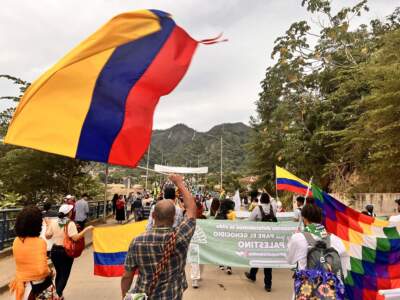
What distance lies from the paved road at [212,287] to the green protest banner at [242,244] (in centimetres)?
44

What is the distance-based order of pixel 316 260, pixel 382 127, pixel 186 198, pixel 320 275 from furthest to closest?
pixel 382 127 < pixel 316 260 < pixel 320 275 < pixel 186 198

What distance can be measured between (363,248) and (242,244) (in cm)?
280

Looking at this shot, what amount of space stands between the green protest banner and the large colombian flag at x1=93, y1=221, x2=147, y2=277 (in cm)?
179

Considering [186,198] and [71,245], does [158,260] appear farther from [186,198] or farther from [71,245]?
[71,245]

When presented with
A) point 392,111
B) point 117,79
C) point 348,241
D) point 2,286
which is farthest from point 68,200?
point 392,111

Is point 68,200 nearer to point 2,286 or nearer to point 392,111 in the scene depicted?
point 2,286

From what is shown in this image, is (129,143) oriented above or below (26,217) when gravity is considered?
above

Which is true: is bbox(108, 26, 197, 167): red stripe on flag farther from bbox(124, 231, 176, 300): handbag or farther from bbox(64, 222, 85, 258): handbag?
bbox(64, 222, 85, 258): handbag

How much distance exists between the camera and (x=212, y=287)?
7.73 metres

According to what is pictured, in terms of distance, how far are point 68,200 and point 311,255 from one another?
16.3ft

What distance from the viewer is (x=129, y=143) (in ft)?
13.4

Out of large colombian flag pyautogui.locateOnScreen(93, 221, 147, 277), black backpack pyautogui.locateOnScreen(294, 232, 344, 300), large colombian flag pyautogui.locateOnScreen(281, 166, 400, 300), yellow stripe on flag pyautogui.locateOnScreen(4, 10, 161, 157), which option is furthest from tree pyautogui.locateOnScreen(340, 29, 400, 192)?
yellow stripe on flag pyautogui.locateOnScreen(4, 10, 161, 157)

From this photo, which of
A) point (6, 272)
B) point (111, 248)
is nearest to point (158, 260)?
point (111, 248)

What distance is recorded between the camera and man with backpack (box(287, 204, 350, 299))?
12.9 ft
